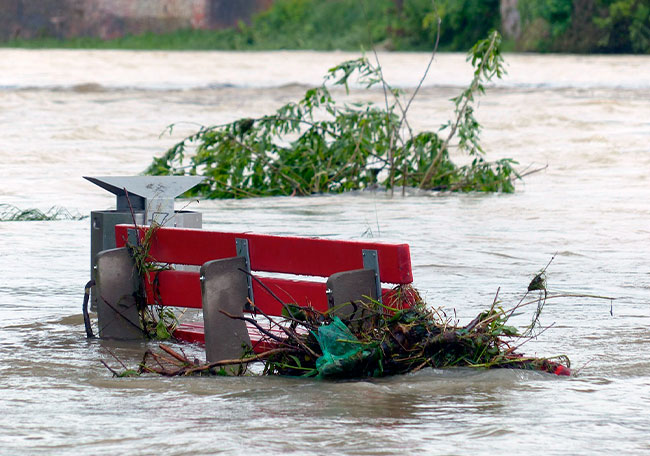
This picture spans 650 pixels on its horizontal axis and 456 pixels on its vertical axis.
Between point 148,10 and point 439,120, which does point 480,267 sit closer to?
point 439,120

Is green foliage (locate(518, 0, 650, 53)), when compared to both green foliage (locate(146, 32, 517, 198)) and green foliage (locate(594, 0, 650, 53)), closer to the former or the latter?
green foliage (locate(594, 0, 650, 53))

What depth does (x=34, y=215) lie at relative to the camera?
41.4ft

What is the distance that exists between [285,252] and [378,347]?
722 mm

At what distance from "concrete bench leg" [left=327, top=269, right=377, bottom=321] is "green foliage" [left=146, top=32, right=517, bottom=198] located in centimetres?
885

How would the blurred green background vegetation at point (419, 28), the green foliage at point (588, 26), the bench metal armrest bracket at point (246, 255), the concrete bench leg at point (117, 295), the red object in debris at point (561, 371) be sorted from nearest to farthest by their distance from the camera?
1. the red object in debris at point (561, 371)
2. the bench metal armrest bracket at point (246, 255)
3. the concrete bench leg at point (117, 295)
4. the green foliage at point (588, 26)
5. the blurred green background vegetation at point (419, 28)

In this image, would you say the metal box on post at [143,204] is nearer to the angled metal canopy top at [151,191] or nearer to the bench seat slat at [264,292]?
the angled metal canopy top at [151,191]

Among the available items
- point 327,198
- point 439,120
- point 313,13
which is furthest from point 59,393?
point 313,13

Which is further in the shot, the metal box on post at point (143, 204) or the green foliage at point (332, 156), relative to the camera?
the green foliage at point (332, 156)

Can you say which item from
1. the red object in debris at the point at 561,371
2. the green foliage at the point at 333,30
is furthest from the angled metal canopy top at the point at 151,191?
the green foliage at the point at 333,30

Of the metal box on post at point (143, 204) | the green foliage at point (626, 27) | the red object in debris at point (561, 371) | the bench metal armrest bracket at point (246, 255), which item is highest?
the green foliage at point (626, 27)

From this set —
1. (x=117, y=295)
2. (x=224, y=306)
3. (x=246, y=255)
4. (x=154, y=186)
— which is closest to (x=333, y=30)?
(x=154, y=186)

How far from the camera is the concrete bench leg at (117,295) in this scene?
643 cm

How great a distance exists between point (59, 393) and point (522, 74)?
4931cm

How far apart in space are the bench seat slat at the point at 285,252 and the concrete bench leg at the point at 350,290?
0.09 m
